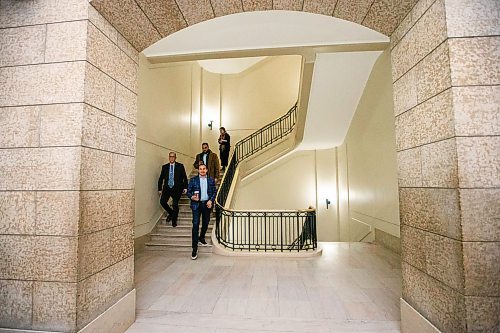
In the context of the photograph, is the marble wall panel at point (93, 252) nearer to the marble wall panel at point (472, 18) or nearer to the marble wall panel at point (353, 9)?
the marble wall panel at point (353, 9)

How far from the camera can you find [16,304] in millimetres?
2010

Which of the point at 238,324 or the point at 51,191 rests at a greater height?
the point at 51,191

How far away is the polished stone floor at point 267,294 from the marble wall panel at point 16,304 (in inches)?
33.6

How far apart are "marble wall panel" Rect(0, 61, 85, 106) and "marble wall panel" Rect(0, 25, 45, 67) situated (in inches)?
2.2

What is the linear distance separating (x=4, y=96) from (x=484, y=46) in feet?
11.2

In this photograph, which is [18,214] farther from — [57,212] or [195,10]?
[195,10]

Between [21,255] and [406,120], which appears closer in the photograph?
[21,255]

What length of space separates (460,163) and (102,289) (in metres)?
2.74

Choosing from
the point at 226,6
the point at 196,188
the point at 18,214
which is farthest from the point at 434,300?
the point at 196,188

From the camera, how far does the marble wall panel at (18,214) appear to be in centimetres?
204

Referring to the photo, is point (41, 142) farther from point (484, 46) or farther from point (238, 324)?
point (484, 46)

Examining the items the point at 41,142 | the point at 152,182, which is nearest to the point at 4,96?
the point at 41,142

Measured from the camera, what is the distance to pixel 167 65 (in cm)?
739

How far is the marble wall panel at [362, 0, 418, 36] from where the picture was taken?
225cm
